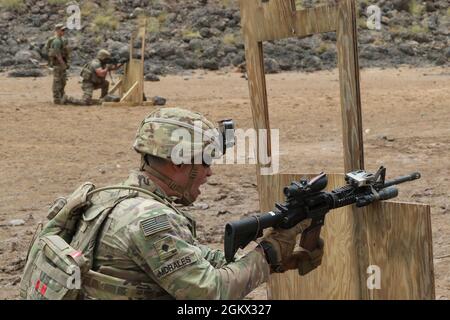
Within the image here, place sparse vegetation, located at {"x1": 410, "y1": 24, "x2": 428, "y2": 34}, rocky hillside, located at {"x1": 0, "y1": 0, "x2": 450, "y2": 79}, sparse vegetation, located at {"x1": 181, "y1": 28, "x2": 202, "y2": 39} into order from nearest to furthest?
rocky hillside, located at {"x1": 0, "y1": 0, "x2": 450, "y2": 79}, sparse vegetation, located at {"x1": 181, "y1": 28, "x2": 202, "y2": 39}, sparse vegetation, located at {"x1": 410, "y1": 24, "x2": 428, "y2": 34}

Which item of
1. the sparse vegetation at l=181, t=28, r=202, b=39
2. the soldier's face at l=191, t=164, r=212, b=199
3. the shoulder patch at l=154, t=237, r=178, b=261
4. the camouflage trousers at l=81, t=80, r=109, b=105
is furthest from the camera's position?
the sparse vegetation at l=181, t=28, r=202, b=39

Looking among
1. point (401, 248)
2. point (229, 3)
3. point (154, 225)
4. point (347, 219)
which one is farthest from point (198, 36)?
point (154, 225)

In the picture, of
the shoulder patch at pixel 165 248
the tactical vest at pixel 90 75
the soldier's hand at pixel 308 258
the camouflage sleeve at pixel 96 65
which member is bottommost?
the soldier's hand at pixel 308 258

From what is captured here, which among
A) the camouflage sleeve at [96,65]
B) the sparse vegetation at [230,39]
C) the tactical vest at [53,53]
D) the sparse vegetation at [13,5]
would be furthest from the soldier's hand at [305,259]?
the sparse vegetation at [13,5]

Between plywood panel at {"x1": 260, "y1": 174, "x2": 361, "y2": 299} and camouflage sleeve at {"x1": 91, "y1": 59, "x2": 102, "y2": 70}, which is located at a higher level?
camouflage sleeve at {"x1": 91, "y1": 59, "x2": 102, "y2": 70}

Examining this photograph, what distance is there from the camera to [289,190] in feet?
10.0

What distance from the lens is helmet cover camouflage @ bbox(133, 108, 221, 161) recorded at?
3008mm

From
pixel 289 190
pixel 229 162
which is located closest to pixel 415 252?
pixel 289 190

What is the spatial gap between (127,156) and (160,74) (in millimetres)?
11812

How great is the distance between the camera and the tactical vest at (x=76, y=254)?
2.77 meters

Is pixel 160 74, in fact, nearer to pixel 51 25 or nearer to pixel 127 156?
pixel 51 25

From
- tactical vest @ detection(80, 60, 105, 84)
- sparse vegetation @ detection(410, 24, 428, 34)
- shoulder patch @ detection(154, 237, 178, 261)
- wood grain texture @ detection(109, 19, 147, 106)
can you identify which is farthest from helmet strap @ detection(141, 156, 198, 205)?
sparse vegetation @ detection(410, 24, 428, 34)
